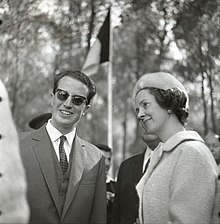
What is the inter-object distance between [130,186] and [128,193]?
74 millimetres

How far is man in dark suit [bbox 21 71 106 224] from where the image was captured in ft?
11.7

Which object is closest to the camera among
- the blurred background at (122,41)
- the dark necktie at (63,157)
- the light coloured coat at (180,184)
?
the light coloured coat at (180,184)

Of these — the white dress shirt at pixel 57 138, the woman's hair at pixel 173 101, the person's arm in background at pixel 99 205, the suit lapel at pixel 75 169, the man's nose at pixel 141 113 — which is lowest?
the person's arm in background at pixel 99 205


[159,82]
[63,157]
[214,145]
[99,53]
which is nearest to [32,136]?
[63,157]

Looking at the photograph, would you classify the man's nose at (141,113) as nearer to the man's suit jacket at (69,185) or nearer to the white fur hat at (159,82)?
the white fur hat at (159,82)

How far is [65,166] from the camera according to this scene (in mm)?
3752

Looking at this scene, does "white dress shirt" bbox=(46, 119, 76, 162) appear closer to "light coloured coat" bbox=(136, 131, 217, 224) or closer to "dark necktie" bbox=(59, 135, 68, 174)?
"dark necktie" bbox=(59, 135, 68, 174)

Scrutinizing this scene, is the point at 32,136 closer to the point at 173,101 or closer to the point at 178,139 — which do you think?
the point at 173,101

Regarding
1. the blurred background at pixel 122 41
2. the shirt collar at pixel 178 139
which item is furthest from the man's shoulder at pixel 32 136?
the blurred background at pixel 122 41

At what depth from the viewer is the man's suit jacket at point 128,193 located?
14.4 feet

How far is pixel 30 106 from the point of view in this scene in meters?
21.0

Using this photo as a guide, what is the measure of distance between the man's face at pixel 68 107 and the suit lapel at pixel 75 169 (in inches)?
7.1

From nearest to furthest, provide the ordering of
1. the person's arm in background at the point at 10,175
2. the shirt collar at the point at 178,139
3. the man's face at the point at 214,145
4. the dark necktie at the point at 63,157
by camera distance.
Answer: the person's arm in background at the point at 10,175
the shirt collar at the point at 178,139
the dark necktie at the point at 63,157
the man's face at the point at 214,145

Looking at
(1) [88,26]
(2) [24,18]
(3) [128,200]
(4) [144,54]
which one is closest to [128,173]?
(3) [128,200]
